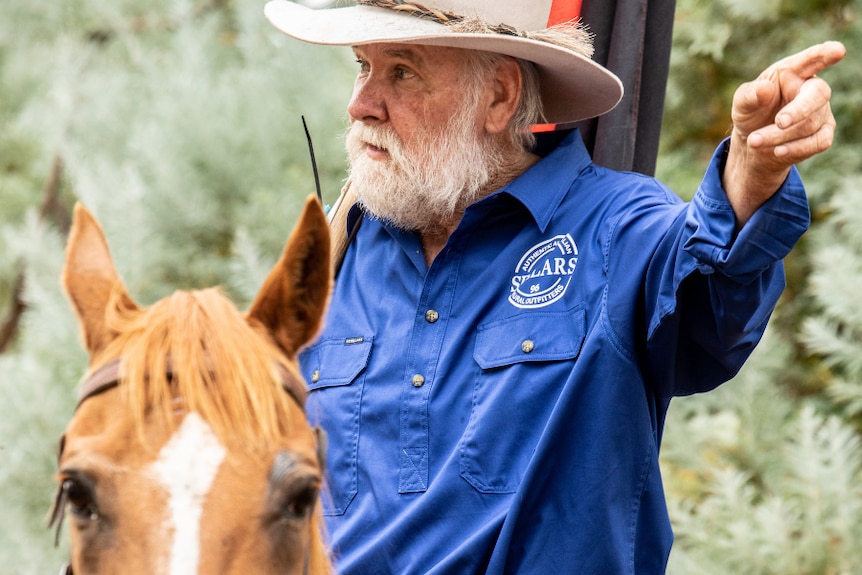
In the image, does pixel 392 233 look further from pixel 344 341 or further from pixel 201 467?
pixel 201 467

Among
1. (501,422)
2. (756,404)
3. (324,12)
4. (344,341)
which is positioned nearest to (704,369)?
(501,422)

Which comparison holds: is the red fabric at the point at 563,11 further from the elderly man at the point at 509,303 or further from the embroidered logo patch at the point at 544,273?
the embroidered logo patch at the point at 544,273

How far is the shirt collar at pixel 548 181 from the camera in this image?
8.07ft

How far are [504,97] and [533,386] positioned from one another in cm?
84

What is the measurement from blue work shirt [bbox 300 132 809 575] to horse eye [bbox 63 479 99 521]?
1.98 feet

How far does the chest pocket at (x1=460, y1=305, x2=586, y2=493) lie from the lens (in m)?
2.27

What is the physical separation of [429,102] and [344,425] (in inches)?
33.8

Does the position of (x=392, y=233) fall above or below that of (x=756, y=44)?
above

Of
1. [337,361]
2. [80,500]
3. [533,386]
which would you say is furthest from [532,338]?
[80,500]

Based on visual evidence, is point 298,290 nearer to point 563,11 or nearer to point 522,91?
point 522,91

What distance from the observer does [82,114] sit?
695 cm

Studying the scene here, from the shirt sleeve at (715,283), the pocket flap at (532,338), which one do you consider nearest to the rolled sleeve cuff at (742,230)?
the shirt sleeve at (715,283)

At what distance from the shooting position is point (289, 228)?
6184 millimetres

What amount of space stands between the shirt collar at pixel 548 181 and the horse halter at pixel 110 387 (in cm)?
91
